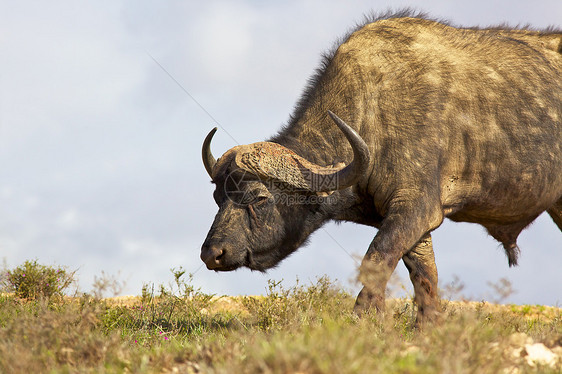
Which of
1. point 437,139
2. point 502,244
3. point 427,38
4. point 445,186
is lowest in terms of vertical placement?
point 502,244

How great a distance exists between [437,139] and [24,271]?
6728 millimetres

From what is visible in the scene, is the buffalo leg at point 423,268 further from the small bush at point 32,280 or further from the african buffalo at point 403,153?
the small bush at point 32,280

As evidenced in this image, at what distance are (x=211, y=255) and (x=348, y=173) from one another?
1.56 metres

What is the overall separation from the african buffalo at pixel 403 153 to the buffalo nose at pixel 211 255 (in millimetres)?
15

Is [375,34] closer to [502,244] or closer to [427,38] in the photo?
[427,38]

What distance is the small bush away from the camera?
865 centimetres

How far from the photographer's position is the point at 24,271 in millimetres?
9031

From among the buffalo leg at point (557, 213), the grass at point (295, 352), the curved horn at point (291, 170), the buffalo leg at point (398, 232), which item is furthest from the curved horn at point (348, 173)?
the buffalo leg at point (557, 213)

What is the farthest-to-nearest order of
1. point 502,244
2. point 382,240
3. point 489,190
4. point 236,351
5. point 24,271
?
point 24,271
point 502,244
point 489,190
point 382,240
point 236,351

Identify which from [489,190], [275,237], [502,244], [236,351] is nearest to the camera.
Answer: [236,351]

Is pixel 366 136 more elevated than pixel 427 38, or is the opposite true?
pixel 427 38

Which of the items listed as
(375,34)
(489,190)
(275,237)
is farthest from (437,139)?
(275,237)

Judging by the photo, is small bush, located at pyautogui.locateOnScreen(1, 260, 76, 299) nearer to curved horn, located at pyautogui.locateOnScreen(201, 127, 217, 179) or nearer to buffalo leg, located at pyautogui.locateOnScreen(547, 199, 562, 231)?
curved horn, located at pyautogui.locateOnScreen(201, 127, 217, 179)

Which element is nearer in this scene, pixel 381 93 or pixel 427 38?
pixel 381 93
